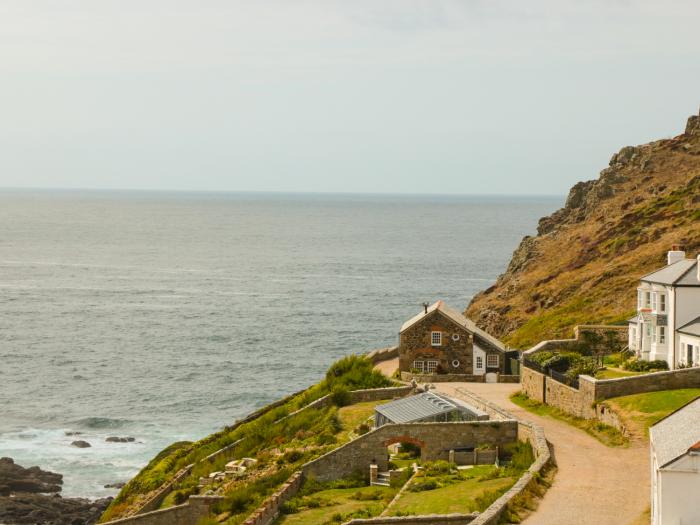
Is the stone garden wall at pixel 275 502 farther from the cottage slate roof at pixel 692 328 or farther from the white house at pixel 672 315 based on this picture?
the cottage slate roof at pixel 692 328

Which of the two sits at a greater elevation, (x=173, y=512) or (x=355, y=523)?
(x=355, y=523)

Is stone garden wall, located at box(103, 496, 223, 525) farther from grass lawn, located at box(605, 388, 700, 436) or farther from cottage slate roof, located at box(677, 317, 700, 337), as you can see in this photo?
cottage slate roof, located at box(677, 317, 700, 337)

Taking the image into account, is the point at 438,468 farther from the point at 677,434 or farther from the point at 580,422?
the point at 677,434

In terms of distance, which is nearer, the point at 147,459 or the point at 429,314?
the point at 429,314

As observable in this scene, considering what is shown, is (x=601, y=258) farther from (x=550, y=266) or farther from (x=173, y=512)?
(x=173, y=512)

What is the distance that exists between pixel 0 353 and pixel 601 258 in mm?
56654

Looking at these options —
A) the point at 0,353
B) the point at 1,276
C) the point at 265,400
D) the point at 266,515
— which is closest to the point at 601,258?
the point at 265,400

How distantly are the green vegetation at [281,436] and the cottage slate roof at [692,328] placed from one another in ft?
46.4

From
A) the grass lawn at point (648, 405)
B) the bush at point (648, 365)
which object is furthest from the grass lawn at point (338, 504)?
the bush at point (648, 365)

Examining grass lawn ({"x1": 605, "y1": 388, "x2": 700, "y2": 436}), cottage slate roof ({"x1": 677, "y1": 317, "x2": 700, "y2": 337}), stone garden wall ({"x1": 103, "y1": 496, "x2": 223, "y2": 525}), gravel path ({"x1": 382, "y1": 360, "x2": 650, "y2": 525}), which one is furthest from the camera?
cottage slate roof ({"x1": 677, "y1": 317, "x2": 700, "y2": 337})

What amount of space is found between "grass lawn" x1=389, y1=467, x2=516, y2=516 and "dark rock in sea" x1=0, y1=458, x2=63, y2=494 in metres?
33.9

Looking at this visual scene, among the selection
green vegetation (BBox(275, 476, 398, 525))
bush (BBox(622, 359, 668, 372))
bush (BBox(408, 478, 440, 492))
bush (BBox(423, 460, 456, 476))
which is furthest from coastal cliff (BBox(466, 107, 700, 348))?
bush (BBox(408, 478, 440, 492))

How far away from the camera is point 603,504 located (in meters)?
31.1

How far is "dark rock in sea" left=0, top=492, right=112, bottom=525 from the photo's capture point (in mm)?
Result: 57844
